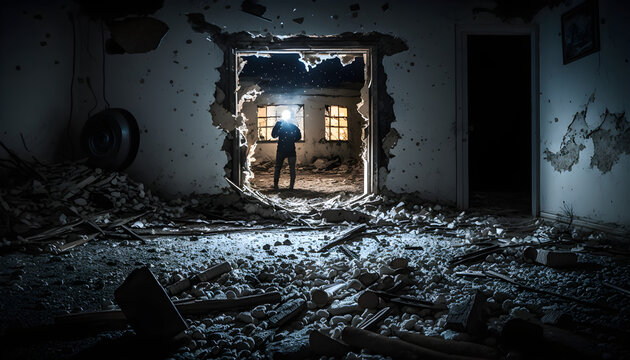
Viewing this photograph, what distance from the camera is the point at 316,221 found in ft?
15.8

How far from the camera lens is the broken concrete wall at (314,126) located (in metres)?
13.2

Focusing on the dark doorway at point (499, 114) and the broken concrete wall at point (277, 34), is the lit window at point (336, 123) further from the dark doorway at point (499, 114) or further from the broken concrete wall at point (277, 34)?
the broken concrete wall at point (277, 34)

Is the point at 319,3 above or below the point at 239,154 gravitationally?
above

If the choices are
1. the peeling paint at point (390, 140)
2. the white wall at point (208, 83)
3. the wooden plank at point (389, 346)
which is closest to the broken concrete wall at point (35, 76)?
the white wall at point (208, 83)

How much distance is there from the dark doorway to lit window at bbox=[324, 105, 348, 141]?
507 cm

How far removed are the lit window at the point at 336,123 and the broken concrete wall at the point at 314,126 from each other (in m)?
0.14

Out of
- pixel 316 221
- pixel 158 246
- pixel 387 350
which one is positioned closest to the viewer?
pixel 387 350

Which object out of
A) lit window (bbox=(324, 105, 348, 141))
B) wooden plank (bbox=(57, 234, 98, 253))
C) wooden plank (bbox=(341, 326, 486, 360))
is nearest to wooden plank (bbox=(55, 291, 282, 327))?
wooden plank (bbox=(341, 326, 486, 360))

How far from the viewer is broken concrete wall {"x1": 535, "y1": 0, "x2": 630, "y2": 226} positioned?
363 cm

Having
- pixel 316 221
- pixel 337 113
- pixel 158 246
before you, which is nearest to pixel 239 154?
pixel 316 221

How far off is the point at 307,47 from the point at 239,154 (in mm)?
1735

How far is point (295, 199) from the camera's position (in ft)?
23.4

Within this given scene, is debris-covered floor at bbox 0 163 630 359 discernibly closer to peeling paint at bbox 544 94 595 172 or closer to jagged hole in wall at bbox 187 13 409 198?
peeling paint at bbox 544 94 595 172

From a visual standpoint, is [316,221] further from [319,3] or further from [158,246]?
[319,3]
